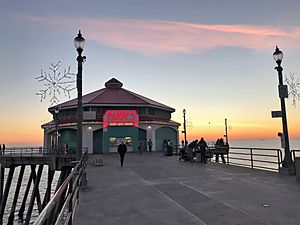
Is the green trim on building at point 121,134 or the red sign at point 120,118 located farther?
the red sign at point 120,118

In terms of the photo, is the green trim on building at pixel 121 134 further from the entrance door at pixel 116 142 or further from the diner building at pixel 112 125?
the entrance door at pixel 116 142

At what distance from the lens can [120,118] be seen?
38.1m

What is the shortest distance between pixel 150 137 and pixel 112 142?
5807mm

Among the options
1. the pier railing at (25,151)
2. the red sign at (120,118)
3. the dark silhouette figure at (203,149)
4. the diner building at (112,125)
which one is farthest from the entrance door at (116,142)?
the dark silhouette figure at (203,149)

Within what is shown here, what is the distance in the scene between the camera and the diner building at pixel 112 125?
37750 millimetres

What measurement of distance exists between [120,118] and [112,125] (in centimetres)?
161

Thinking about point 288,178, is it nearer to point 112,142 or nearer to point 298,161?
point 298,161

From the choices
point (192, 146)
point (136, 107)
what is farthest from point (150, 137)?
point (192, 146)

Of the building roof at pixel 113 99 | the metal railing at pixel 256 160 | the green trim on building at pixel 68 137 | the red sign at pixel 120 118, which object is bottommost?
the metal railing at pixel 256 160

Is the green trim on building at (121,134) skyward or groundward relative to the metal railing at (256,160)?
skyward

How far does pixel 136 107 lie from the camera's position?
1565 inches

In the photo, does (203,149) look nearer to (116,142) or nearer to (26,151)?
(116,142)

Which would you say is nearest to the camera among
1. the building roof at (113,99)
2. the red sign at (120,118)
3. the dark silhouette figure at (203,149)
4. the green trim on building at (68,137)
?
the dark silhouette figure at (203,149)

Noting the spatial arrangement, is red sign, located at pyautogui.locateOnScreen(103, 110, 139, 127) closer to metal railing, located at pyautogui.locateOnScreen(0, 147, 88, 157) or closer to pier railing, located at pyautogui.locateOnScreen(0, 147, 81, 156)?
metal railing, located at pyautogui.locateOnScreen(0, 147, 88, 157)
